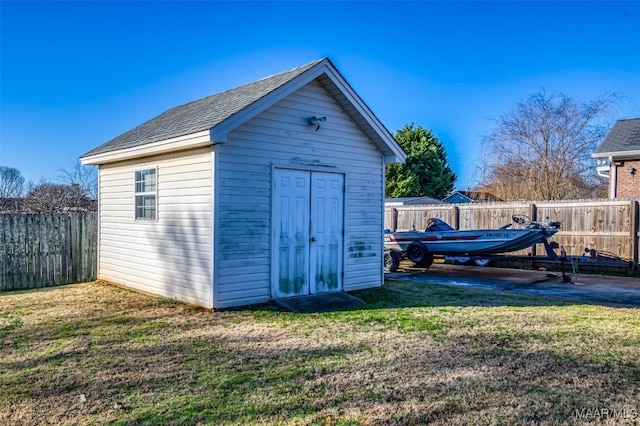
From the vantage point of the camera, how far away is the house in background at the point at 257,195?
712cm

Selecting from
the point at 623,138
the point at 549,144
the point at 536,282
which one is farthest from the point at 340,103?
the point at 549,144

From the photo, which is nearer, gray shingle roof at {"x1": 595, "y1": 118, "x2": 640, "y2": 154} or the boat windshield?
the boat windshield

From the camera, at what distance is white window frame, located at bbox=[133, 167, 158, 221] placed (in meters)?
8.39

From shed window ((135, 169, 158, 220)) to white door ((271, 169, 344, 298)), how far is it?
2426mm

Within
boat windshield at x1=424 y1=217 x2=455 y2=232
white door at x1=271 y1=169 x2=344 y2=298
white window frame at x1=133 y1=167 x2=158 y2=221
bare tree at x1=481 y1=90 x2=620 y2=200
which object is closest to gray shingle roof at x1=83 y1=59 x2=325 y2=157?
white window frame at x1=133 y1=167 x2=158 y2=221

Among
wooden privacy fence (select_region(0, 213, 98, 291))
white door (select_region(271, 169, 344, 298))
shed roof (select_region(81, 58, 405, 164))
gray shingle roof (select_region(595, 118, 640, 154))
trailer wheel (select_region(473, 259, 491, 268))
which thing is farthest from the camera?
gray shingle roof (select_region(595, 118, 640, 154))

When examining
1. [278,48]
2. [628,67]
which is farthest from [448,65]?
[278,48]

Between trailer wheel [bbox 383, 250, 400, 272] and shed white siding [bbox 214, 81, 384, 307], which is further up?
shed white siding [bbox 214, 81, 384, 307]

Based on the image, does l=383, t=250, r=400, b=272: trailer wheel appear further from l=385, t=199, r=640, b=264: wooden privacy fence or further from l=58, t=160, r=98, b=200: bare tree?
l=58, t=160, r=98, b=200: bare tree

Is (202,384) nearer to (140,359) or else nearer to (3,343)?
(140,359)

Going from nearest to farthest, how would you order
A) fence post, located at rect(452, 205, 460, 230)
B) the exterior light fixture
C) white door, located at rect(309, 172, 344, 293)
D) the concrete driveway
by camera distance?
the exterior light fixture, white door, located at rect(309, 172, 344, 293), the concrete driveway, fence post, located at rect(452, 205, 460, 230)

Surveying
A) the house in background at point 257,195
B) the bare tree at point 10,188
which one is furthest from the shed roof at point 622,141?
the bare tree at point 10,188

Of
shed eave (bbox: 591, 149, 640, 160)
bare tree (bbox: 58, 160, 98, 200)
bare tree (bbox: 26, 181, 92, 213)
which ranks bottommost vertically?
bare tree (bbox: 26, 181, 92, 213)

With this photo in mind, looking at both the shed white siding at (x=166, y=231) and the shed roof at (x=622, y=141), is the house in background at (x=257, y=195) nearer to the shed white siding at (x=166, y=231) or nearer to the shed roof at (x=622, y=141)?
the shed white siding at (x=166, y=231)
